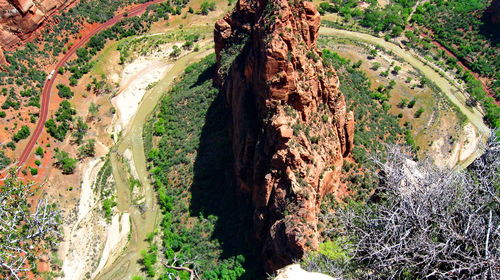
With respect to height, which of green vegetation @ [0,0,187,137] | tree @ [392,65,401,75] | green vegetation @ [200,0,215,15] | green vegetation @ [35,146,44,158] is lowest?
tree @ [392,65,401,75]

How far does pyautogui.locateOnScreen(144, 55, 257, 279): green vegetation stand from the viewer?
52281 mm

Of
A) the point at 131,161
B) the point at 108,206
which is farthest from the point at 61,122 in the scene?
the point at 108,206

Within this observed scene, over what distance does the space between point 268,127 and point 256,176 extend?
7.27 meters

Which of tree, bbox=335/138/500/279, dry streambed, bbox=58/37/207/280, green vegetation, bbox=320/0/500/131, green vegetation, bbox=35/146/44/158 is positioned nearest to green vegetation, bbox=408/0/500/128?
green vegetation, bbox=320/0/500/131

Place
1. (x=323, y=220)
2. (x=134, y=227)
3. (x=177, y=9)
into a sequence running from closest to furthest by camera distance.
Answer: (x=323, y=220) → (x=134, y=227) → (x=177, y=9)

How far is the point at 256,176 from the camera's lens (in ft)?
158

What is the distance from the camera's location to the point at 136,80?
296ft

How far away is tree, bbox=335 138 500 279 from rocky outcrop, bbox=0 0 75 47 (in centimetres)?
9190

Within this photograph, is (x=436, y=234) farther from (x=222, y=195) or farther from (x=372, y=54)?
(x=372, y=54)

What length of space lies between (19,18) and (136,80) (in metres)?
29.9

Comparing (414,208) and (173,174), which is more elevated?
(414,208)

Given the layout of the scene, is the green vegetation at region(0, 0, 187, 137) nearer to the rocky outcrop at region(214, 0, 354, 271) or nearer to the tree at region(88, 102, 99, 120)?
the tree at region(88, 102, 99, 120)

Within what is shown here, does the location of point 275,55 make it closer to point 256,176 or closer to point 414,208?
point 256,176

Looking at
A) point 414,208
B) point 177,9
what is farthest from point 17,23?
point 414,208
